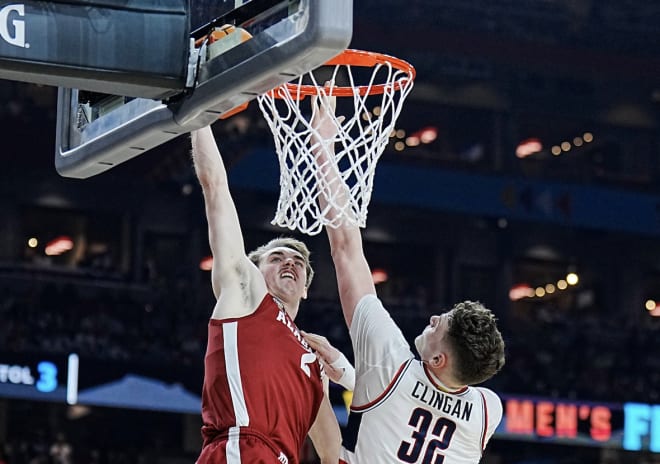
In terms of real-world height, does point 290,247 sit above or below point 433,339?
above

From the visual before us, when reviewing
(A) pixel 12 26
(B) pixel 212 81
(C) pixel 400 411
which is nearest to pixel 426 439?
(C) pixel 400 411

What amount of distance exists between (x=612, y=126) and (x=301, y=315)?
953 cm

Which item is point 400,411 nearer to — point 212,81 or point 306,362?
point 306,362

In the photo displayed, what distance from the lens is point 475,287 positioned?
24.9 meters

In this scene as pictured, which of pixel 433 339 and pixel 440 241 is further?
pixel 440 241

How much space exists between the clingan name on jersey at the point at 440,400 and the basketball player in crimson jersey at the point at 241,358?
35 cm

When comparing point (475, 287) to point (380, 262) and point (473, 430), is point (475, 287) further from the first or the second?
point (473, 430)

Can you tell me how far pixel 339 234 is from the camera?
166 inches

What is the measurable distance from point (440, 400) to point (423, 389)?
0.07 m

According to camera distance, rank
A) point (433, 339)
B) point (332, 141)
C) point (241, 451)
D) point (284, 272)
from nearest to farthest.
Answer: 1. point (241, 451)
2. point (433, 339)
3. point (284, 272)
4. point (332, 141)

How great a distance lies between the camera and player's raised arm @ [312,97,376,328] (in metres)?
4.14

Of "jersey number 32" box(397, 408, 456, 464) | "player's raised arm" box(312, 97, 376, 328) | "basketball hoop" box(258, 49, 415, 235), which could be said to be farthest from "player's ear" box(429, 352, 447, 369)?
"basketball hoop" box(258, 49, 415, 235)

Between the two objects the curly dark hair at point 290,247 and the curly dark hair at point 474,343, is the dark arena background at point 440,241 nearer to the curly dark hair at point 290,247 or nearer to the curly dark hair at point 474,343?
A: the curly dark hair at point 290,247

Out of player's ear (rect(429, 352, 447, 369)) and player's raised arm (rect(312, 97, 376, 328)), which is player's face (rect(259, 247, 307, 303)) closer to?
player's raised arm (rect(312, 97, 376, 328))
